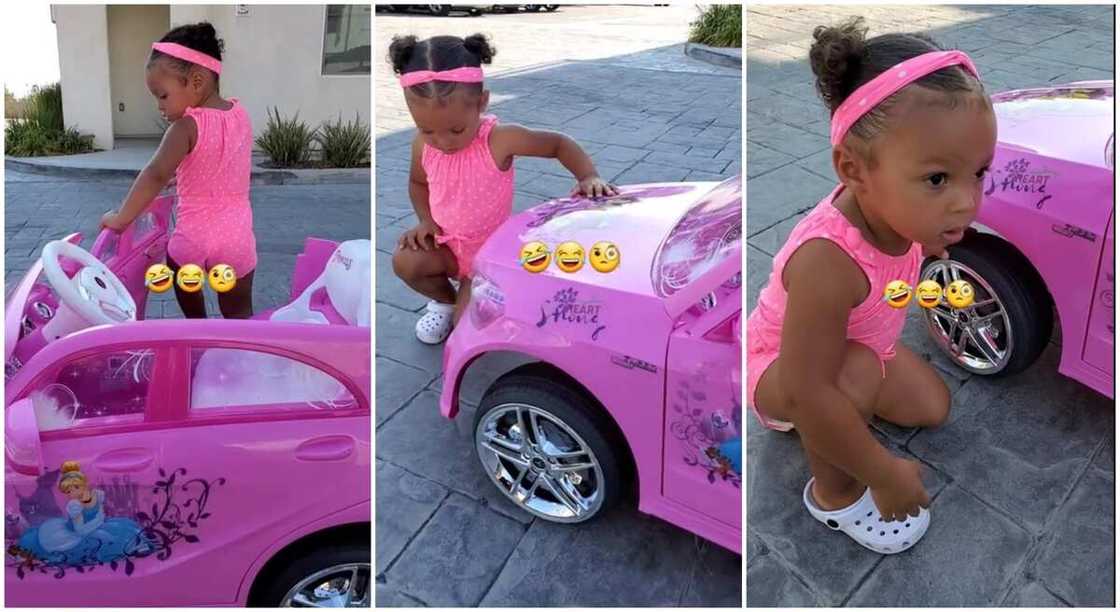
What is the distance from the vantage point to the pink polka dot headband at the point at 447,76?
1.80m

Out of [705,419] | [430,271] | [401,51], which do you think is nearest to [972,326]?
[705,419]

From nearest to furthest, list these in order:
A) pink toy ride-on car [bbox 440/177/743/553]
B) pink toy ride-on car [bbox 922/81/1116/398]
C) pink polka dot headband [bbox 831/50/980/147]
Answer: pink polka dot headband [bbox 831/50/980/147]
pink toy ride-on car [bbox 440/177/743/553]
pink toy ride-on car [bbox 922/81/1116/398]

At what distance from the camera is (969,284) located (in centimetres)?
235

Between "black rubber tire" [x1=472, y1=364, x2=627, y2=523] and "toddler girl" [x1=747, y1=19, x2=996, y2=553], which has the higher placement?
"toddler girl" [x1=747, y1=19, x2=996, y2=553]

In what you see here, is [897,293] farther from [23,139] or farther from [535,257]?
[23,139]

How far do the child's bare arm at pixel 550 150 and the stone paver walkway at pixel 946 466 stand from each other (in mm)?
429

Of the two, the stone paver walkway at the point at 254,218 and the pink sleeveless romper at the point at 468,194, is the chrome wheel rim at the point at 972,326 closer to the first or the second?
the pink sleeveless romper at the point at 468,194

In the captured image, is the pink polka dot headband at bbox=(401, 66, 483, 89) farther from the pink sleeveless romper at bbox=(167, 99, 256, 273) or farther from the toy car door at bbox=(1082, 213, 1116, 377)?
the toy car door at bbox=(1082, 213, 1116, 377)

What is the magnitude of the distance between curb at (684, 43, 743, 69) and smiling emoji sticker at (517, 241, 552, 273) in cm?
55

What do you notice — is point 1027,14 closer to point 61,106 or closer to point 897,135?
point 897,135

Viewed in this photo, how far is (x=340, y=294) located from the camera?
198cm

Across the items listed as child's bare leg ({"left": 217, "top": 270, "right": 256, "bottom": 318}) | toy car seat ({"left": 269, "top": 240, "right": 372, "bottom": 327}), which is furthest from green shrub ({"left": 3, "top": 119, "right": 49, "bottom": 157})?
toy car seat ({"left": 269, "top": 240, "right": 372, "bottom": 327})

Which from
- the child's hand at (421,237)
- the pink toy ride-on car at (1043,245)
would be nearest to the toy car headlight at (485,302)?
the child's hand at (421,237)

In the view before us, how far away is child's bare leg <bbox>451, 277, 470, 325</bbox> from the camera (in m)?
2.13
